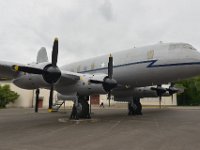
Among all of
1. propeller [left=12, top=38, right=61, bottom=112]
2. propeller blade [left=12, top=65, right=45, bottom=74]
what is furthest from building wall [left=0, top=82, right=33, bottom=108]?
propeller blade [left=12, top=65, right=45, bottom=74]

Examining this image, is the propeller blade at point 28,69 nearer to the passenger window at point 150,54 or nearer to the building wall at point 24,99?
the passenger window at point 150,54

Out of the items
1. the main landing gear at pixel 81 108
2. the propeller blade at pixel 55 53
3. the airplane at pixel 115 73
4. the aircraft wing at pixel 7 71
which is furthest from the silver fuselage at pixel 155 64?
the aircraft wing at pixel 7 71

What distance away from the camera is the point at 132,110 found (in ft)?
74.8

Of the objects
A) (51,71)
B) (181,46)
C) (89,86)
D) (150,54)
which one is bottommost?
(89,86)

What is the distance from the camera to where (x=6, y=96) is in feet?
171

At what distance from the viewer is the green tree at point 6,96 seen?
51556 mm

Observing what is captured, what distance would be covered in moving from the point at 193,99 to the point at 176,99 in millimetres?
4741

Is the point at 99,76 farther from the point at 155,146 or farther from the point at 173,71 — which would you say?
the point at 155,146

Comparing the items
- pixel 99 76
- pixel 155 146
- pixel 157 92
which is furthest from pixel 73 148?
pixel 157 92

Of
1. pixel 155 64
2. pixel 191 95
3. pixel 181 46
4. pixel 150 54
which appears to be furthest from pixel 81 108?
pixel 191 95

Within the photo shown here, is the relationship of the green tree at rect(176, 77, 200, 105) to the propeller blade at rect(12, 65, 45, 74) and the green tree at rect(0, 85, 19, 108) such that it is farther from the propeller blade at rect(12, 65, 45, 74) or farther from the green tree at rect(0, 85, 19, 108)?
the propeller blade at rect(12, 65, 45, 74)

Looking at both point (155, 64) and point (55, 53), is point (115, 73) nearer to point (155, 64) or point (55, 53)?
point (155, 64)

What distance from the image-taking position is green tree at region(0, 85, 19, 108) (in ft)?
169

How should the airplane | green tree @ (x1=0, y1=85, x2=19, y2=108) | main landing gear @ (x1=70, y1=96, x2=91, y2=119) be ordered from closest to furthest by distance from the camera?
the airplane → main landing gear @ (x1=70, y1=96, x2=91, y2=119) → green tree @ (x1=0, y1=85, x2=19, y2=108)
